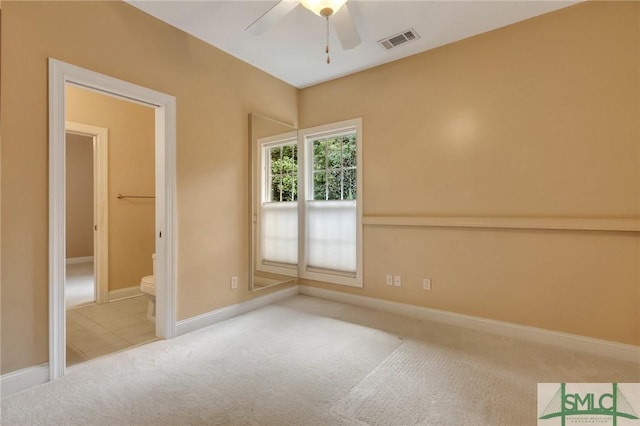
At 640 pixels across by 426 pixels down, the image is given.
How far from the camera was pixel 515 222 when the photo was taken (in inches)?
103

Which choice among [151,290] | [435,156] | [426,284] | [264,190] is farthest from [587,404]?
[151,290]

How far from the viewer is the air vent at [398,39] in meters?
2.79

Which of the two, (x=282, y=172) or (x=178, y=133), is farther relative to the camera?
(x=282, y=172)

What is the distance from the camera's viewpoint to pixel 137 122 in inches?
159

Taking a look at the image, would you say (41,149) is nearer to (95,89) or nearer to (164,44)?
(95,89)

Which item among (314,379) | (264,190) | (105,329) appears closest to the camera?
(314,379)

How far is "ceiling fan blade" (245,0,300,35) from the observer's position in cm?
196

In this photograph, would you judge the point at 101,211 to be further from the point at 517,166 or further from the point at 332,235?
the point at 517,166

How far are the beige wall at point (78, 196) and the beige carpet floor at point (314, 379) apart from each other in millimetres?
5920

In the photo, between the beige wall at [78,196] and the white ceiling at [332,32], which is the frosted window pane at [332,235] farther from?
the beige wall at [78,196]

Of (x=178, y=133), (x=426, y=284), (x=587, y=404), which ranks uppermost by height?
(x=178, y=133)

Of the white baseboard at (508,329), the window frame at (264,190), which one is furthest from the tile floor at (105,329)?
the white baseboard at (508,329)

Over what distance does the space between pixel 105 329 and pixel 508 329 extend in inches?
149

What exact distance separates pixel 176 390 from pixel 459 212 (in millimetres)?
2770
